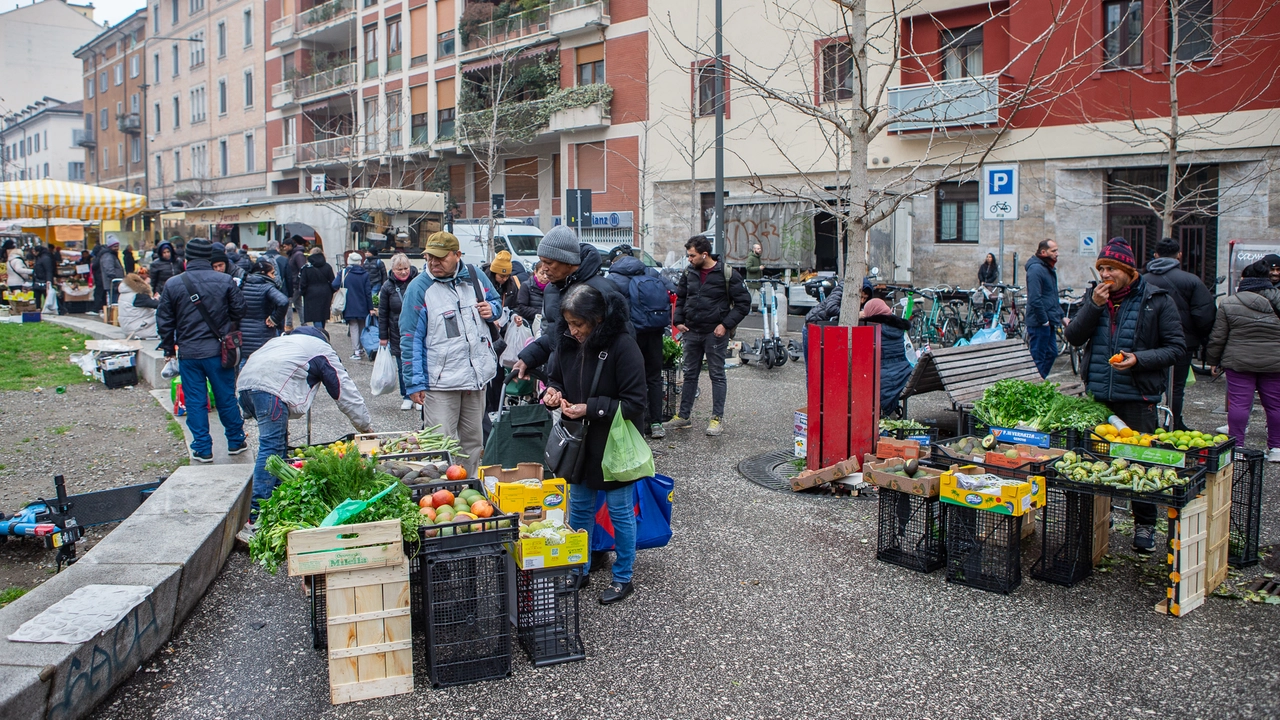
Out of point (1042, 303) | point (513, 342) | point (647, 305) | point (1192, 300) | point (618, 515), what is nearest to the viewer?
point (618, 515)

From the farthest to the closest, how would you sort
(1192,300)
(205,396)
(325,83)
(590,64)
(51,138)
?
(51,138) < (325,83) < (590,64) < (1192,300) < (205,396)

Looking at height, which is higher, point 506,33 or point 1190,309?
point 506,33

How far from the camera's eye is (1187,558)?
472 centimetres

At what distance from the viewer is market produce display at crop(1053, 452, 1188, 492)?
15.7 ft

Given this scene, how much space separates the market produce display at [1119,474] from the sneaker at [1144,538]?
67cm

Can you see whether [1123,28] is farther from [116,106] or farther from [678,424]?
[116,106]

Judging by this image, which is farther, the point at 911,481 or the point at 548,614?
the point at 911,481

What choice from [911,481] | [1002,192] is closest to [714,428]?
[911,481]

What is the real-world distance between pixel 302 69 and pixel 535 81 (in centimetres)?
1763

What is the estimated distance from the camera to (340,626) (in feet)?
12.9

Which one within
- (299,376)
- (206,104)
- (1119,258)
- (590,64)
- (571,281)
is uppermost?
(206,104)

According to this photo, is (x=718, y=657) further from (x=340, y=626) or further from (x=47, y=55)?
(x=47, y=55)

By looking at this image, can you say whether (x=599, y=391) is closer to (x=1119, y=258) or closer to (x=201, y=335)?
(x=1119, y=258)

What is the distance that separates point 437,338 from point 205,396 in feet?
8.44
